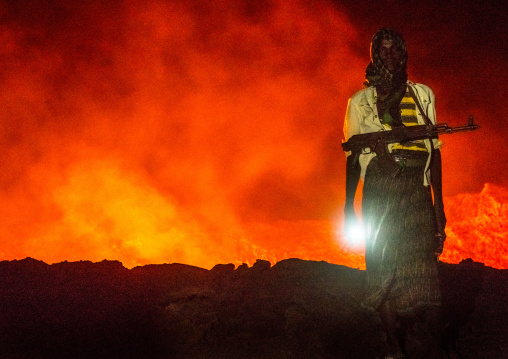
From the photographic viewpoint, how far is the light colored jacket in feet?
12.8

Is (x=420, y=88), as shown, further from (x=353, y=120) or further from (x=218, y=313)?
(x=218, y=313)

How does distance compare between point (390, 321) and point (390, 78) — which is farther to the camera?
point (390, 78)

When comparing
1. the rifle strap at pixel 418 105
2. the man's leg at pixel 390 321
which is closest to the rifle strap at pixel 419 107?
the rifle strap at pixel 418 105

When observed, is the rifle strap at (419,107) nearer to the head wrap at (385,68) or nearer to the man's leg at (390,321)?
the head wrap at (385,68)

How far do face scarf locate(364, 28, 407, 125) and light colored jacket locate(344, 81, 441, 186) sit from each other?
5 cm

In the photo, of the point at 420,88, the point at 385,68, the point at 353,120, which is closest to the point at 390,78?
the point at 385,68

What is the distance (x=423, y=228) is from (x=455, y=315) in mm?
2239

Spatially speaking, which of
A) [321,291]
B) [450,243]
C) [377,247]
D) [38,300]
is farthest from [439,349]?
[450,243]

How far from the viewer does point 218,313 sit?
5.71 m

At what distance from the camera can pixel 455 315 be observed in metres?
5.61

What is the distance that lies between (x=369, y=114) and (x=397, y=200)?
0.63m

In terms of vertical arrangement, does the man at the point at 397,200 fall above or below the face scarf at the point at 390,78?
below

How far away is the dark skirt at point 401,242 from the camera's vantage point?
3715 mm

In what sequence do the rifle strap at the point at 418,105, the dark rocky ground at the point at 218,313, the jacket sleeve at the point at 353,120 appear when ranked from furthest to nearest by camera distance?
the dark rocky ground at the point at 218,313 → the jacket sleeve at the point at 353,120 → the rifle strap at the point at 418,105
